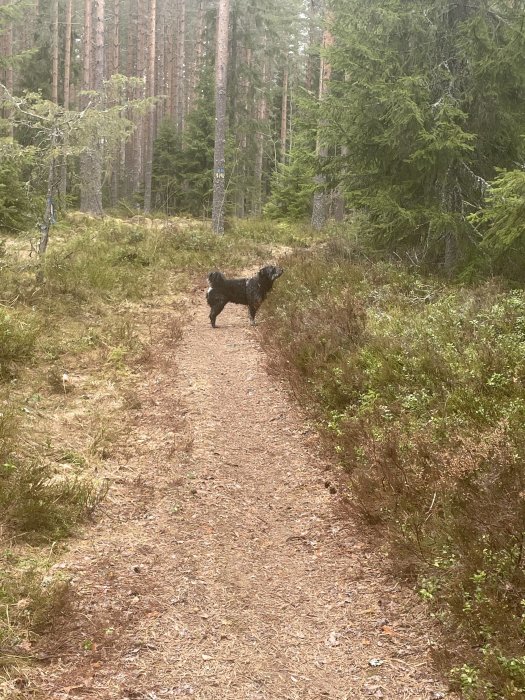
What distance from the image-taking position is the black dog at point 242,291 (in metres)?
10.5

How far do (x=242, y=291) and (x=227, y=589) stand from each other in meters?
7.41

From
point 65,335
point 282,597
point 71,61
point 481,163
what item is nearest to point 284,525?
point 282,597

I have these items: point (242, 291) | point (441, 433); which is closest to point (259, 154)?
point (242, 291)

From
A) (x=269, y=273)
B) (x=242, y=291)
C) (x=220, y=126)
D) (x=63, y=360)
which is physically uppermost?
(x=220, y=126)

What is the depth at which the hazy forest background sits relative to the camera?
A: 3.57 m

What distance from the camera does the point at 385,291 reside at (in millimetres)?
9414

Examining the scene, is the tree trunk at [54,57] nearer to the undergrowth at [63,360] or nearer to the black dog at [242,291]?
the undergrowth at [63,360]

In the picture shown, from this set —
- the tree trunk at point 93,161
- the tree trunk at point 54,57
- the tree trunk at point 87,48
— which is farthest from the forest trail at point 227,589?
the tree trunk at point 54,57

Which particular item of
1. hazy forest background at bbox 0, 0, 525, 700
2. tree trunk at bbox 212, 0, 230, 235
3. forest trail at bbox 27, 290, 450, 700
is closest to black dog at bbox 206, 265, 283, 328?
hazy forest background at bbox 0, 0, 525, 700

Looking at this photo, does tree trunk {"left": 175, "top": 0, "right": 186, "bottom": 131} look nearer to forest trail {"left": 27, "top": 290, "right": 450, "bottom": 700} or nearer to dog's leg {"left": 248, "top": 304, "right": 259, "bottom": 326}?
dog's leg {"left": 248, "top": 304, "right": 259, "bottom": 326}

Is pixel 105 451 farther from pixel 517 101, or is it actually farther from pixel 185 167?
pixel 185 167

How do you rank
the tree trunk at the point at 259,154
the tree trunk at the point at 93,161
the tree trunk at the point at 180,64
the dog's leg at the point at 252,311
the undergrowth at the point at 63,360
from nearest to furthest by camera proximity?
the undergrowth at the point at 63,360
the dog's leg at the point at 252,311
the tree trunk at the point at 93,161
the tree trunk at the point at 259,154
the tree trunk at the point at 180,64

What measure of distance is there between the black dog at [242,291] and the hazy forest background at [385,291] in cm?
53

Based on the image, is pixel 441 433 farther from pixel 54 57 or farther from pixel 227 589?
pixel 54 57
